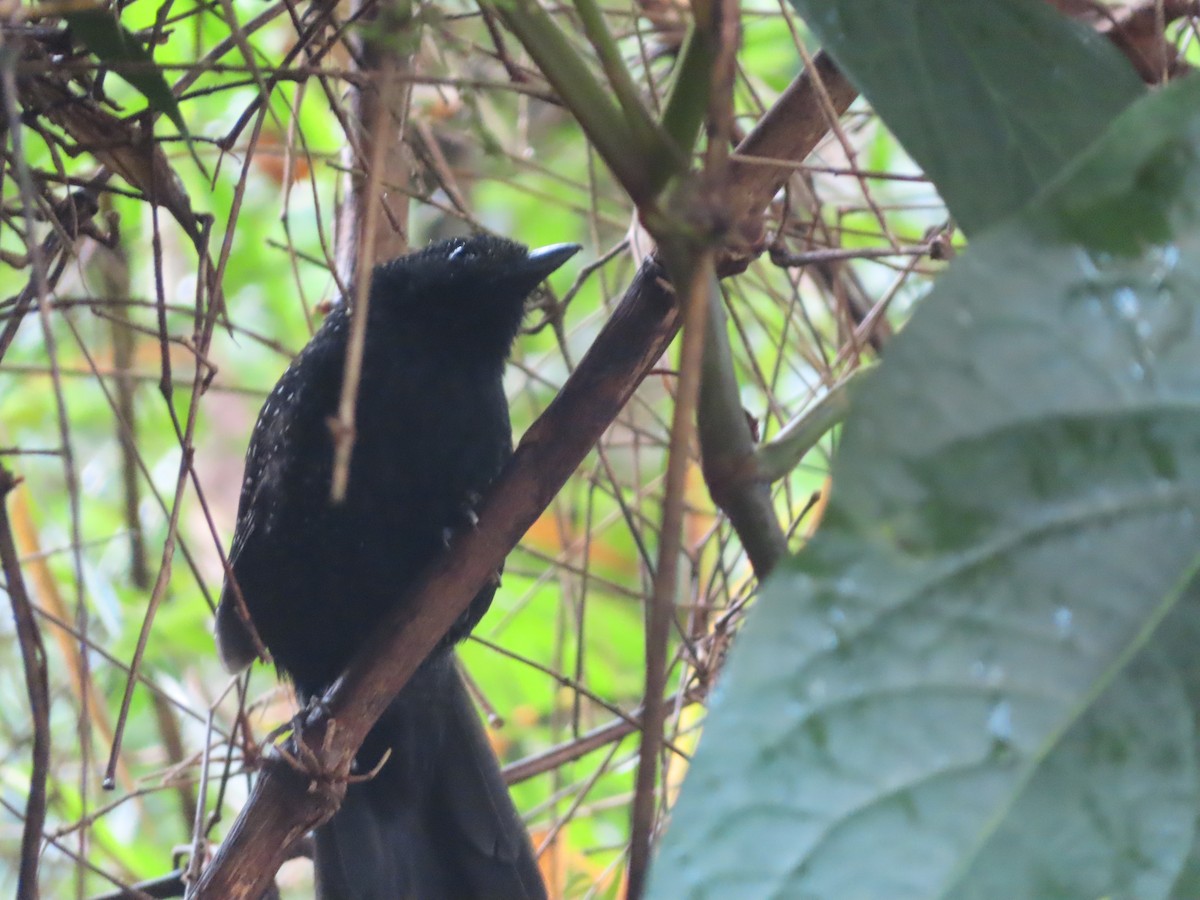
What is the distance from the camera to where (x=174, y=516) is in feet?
4.13

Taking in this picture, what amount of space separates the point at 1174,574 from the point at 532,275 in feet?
4.53

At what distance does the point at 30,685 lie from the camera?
3.99 feet

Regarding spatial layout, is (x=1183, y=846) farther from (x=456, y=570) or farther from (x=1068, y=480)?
(x=456, y=570)

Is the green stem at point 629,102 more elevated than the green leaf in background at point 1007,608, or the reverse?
the green stem at point 629,102

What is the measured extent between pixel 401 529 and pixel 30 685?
734 mm

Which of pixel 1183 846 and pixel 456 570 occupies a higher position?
pixel 456 570

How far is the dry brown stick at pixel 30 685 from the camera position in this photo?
1158mm

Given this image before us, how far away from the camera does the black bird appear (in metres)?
1.87

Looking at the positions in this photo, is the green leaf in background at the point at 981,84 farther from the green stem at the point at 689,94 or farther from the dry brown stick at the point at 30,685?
the dry brown stick at the point at 30,685

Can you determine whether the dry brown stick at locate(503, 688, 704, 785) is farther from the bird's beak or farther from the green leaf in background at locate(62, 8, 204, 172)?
the green leaf in background at locate(62, 8, 204, 172)

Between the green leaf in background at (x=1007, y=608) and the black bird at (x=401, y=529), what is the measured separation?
1.21 metres

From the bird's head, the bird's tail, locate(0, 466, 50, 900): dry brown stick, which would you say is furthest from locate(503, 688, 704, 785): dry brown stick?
locate(0, 466, 50, 900): dry brown stick

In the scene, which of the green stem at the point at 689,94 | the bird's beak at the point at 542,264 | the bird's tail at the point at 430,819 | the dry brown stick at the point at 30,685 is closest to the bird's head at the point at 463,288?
the bird's beak at the point at 542,264

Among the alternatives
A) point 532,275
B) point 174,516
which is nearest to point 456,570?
point 174,516
